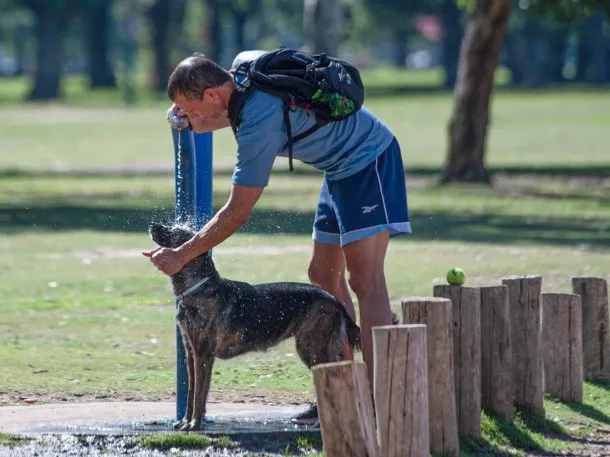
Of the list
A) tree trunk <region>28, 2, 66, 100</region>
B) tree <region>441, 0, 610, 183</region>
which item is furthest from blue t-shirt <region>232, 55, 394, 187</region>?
tree trunk <region>28, 2, 66, 100</region>

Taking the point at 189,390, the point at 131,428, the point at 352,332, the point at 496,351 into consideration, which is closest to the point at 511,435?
the point at 496,351

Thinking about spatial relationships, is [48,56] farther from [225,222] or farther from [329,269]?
[225,222]

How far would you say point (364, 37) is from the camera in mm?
92875

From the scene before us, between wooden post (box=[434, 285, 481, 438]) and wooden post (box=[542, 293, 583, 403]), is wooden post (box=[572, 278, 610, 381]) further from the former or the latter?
wooden post (box=[434, 285, 481, 438])

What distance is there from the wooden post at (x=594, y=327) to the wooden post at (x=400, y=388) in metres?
2.66

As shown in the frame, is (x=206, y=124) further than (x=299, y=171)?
No

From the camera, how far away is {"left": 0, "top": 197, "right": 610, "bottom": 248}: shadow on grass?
16531 mm

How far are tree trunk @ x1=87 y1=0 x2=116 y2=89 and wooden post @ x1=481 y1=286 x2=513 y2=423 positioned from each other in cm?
7052

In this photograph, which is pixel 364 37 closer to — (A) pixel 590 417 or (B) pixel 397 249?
(B) pixel 397 249

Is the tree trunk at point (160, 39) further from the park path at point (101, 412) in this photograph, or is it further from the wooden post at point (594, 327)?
the park path at point (101, 412)

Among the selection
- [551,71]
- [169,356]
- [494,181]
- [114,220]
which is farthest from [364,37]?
[169,356]

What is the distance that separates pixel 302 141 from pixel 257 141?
1.16ft

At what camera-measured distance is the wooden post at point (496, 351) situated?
754 cm

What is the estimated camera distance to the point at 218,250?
14.4 meters
